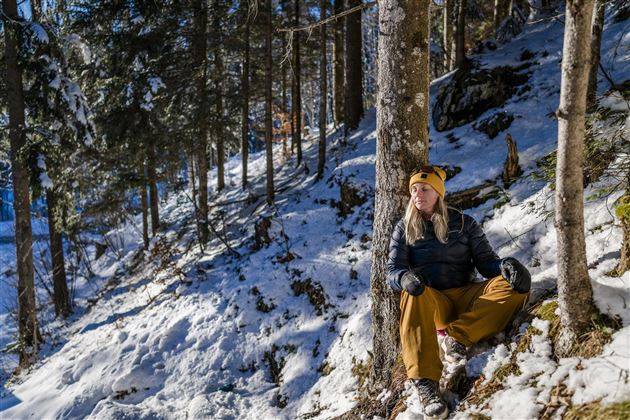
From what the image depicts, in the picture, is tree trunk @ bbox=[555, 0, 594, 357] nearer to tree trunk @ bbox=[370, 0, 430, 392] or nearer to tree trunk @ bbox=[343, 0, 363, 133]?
tree trunk @ bbox=[370, 0, 430, 392]

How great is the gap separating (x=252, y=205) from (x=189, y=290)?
4730mm

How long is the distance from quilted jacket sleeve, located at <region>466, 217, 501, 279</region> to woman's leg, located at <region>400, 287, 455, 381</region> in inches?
24.3

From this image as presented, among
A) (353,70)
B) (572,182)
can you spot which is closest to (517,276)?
(572,182)

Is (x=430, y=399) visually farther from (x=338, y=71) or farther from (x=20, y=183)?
(x=338, y=71)

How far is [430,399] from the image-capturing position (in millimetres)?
2984

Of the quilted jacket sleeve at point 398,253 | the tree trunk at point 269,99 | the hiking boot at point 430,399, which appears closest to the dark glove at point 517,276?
the quilted jacket sleeve at point 398,253

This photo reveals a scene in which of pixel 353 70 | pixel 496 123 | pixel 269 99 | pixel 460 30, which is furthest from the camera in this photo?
pixel 353 70

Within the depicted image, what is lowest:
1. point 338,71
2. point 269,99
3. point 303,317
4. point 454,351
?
point 303,317

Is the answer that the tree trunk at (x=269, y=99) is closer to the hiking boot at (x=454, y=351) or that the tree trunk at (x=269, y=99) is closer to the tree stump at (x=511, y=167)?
the tree stump at (x=511, y=167)

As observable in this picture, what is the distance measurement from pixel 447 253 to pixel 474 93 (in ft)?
21.8

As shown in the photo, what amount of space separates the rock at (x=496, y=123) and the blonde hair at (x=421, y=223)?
520 centimetres

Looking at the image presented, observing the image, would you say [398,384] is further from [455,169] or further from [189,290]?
[189,290]

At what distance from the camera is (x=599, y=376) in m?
2.36

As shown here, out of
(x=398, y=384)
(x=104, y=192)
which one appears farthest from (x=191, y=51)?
(x=398, y=384)
